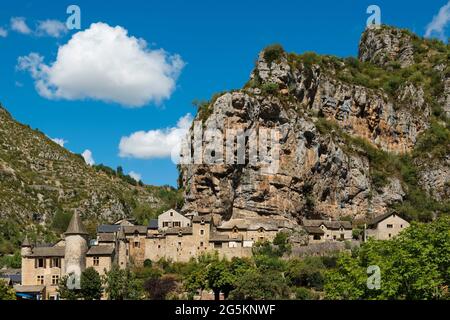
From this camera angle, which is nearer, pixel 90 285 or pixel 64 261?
pixel 90 285

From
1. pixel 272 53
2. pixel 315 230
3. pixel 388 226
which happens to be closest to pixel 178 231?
pixel 315 230

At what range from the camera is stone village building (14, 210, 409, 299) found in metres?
68.2

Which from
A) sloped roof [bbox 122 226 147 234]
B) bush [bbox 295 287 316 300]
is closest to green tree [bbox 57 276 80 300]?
sloped roof [bbox 122 226 147 234]

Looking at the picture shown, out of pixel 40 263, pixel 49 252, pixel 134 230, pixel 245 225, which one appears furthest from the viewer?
pixel 245 225

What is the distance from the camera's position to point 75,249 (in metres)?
68.0

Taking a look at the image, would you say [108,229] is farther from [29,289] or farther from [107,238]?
[29,289]

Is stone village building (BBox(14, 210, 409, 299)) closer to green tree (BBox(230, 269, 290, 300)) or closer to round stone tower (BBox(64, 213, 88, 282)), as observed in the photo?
round stone tower (BBox(64, 213, 88, 282))

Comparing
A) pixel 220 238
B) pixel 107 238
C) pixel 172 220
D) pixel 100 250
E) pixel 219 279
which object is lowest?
pixel 219 279

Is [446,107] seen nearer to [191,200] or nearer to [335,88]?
[335,88]

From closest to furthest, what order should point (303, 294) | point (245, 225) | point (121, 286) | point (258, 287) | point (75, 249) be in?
point (258, 287), point (121, 286), point (303, 294), point (75, 249), point (245, 225)

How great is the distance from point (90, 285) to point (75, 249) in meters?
7.71

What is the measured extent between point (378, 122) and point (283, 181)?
32.7 metres
